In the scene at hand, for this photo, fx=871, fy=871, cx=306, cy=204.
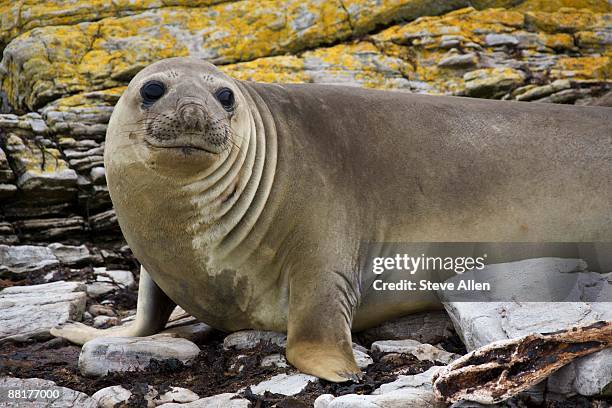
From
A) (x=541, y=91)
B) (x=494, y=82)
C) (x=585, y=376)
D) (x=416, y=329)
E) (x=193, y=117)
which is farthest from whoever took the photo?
(x=494, y=82)

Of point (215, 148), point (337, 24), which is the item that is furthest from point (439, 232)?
point (337, 24)

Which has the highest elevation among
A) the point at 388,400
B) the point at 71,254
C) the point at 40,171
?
the point at 40,171

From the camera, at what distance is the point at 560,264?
569cm

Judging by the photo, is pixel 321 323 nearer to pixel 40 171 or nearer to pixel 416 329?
pixel 416 329

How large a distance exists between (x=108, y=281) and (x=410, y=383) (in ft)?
14.1

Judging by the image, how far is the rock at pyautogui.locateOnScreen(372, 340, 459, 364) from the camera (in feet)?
16.8

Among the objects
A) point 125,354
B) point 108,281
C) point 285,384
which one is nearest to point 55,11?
point 108,281

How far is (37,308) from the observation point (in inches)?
251

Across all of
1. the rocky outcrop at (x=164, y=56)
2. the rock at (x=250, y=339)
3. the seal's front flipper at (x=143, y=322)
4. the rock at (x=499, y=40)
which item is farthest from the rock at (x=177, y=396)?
the rock at (x=499, y=40)

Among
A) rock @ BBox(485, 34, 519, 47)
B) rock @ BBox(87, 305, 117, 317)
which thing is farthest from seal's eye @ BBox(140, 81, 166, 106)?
rock @ BBox(485, 34, 519, 47)

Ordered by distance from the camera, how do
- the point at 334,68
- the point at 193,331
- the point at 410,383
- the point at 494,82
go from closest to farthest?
the point at 410,383 → the point at 193,331 → the point at 494,82 → the point at 334,68

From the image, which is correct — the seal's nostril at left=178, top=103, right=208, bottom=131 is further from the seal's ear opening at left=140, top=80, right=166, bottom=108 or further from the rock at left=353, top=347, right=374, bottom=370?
the rock at left=353, top=347, right=374, bottom=370

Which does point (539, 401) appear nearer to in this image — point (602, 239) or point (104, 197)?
point (602, 239)

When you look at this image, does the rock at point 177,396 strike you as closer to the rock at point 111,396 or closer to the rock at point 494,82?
the rock at point 111,396
